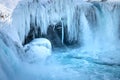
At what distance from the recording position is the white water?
7.20 m

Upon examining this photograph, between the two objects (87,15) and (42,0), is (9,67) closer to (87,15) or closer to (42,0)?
(42,0)

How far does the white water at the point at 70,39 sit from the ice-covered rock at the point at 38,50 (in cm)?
4

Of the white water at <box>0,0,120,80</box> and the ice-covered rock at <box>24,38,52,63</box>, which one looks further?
the ice-covered rock at <box>24,38,52,63</box>

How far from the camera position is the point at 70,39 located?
10555mm

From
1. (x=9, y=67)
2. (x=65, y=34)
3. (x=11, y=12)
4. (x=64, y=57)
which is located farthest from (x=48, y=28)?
(x=9, y=67)

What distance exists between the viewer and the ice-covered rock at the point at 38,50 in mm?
8367

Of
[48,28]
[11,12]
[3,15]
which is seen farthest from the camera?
[48,28]

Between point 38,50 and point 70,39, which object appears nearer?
point 38,50

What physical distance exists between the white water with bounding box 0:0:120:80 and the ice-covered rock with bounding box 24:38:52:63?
4 cm

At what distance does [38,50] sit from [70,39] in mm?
2141

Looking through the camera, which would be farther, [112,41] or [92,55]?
[112,41]

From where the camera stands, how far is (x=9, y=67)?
6.50 metres

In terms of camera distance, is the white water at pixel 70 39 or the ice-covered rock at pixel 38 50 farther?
the ice-covered rock at pixel 38 50

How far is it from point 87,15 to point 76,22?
557 millimetres
